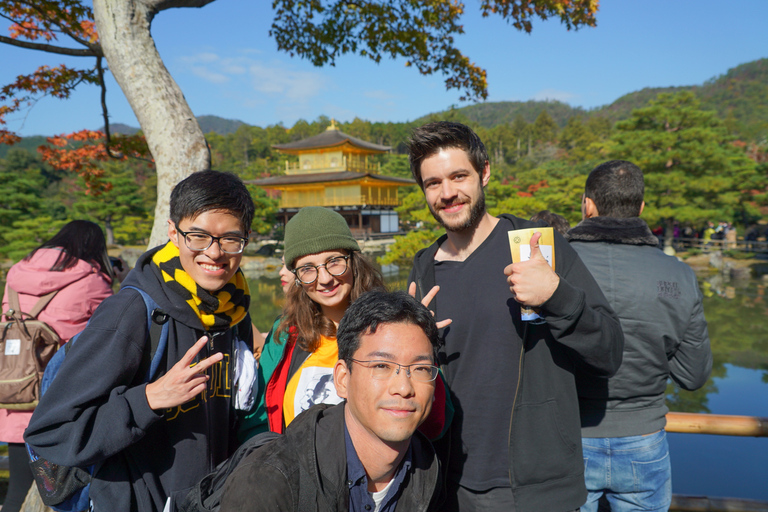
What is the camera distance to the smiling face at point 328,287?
5.19ft

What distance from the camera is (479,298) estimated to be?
58.8 inches

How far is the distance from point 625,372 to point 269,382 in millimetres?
1289

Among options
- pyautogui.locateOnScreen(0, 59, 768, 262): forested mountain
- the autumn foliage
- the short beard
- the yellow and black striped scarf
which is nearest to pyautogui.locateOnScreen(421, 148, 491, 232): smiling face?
the short beard

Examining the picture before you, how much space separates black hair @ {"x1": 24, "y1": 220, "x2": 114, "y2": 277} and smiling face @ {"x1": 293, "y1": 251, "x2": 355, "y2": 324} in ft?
4.01

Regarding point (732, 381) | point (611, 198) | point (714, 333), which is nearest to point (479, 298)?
point (611, 198)

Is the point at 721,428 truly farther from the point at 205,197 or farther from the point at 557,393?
the point at 205,197

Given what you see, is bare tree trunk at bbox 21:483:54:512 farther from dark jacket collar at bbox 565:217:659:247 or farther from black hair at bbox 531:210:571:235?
black hair at bbox 531:210:571:235

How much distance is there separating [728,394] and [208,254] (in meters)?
8.75

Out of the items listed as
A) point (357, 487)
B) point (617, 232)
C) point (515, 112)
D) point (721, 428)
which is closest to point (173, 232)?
point (357, 487)

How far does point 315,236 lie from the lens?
1.57 m

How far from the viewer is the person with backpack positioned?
1.87m

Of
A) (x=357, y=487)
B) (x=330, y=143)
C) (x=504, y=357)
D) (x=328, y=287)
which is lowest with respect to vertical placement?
(x=357, y=487)

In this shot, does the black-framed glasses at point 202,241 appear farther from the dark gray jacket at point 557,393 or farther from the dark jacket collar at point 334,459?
the dark gray jacket at point 557,393

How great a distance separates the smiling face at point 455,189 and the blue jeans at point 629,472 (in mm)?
978
